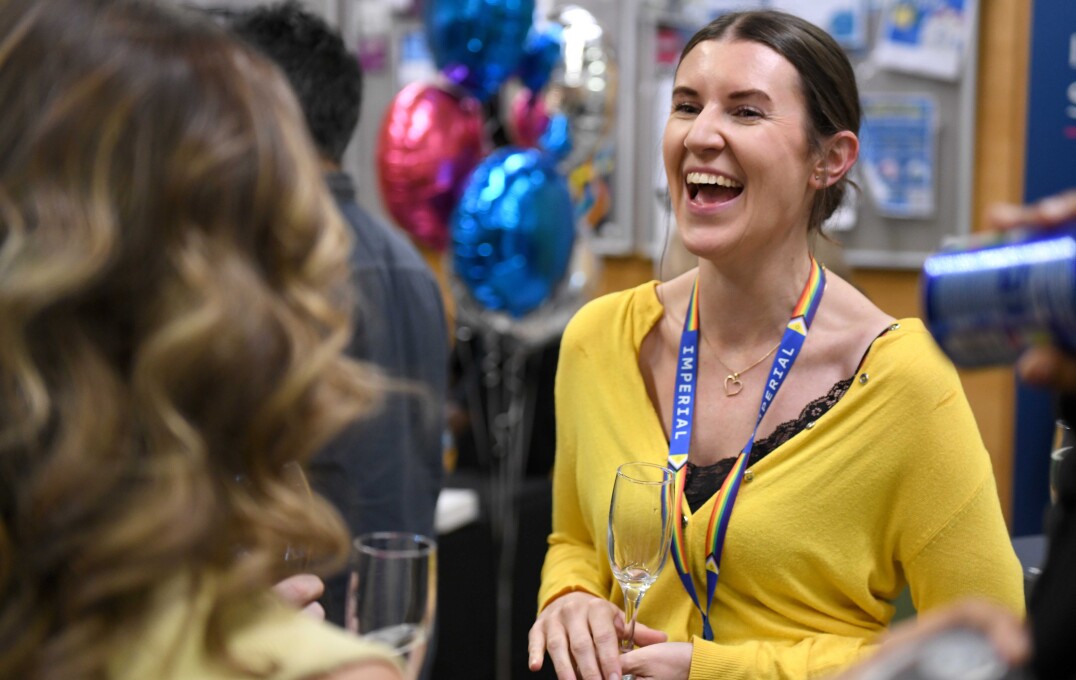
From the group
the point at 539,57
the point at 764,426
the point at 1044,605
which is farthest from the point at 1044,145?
the point at 1044,605

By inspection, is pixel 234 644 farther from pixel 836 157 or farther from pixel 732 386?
pixel 836 157

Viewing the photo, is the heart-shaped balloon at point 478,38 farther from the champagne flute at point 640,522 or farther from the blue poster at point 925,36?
the champagne flute at point 640,522

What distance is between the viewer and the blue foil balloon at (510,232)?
322 cm

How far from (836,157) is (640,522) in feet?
2.28

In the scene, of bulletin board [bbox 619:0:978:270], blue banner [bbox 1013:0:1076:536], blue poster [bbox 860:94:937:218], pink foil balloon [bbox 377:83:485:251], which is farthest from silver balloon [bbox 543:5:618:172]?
blue banner [bbox 1013:0:1076:536]

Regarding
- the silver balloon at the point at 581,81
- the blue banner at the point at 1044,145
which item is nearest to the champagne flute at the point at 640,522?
the blue banner at the point at 1044,145

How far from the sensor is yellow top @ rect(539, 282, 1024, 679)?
5.13ft

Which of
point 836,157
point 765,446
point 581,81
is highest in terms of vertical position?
point 581,81

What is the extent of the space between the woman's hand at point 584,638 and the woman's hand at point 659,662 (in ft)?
0.06

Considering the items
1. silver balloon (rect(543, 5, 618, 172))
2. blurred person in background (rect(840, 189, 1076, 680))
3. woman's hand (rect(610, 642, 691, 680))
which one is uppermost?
silver balloon (rect(543, 5, 618, 172))

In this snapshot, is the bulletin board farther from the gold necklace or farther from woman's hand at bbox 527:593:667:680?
woman's hand at bbox 527:593:667:680

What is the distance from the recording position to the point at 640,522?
4.74ft

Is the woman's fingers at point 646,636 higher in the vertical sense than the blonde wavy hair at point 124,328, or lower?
lower

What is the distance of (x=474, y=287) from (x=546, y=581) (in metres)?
1.60
